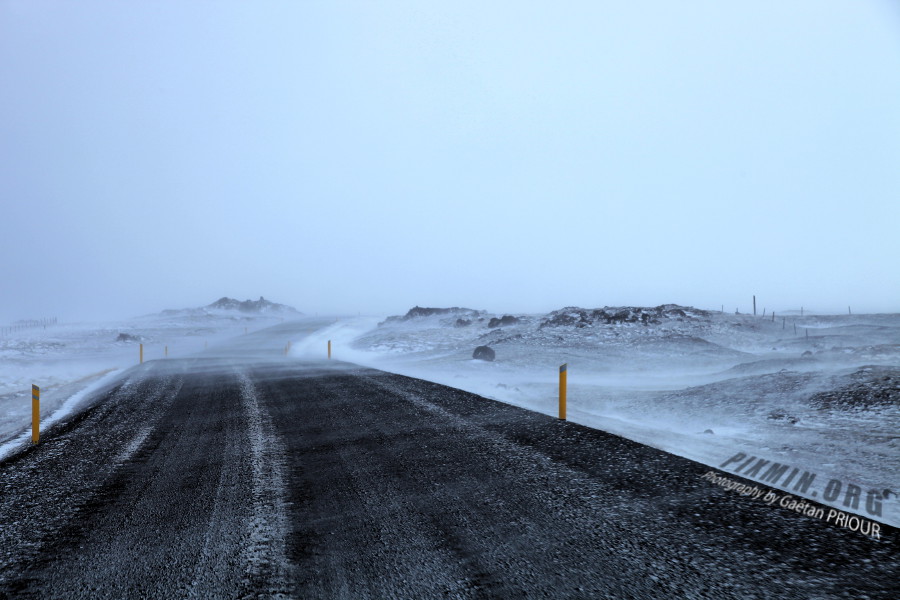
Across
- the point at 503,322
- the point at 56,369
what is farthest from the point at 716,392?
the point at 503,322

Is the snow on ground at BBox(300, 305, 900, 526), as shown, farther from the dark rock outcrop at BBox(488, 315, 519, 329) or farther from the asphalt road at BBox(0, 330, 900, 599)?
the dark rock outcrop at BBox(488, 315, 519, 329)

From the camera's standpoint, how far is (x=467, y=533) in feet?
14.7

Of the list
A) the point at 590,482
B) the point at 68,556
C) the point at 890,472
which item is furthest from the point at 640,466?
the point at 68,556

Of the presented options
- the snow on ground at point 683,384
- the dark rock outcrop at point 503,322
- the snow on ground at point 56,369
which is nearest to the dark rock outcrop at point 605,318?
the snow on ground at point 683,384

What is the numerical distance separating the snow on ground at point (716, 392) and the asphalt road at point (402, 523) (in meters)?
1.49

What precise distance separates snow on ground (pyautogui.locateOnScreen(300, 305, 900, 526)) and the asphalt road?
4.90 ft

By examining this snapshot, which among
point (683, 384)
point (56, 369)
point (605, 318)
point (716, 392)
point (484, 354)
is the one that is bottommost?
point (56, 369)

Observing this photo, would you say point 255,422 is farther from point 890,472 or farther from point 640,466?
point 890,472

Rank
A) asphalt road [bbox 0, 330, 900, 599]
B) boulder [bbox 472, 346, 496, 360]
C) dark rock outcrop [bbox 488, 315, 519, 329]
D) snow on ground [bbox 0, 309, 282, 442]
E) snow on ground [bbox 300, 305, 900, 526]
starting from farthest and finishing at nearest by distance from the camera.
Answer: dark rock outcrop [bbox 488, 315, 519, 329] < boulder [bbox 472, 346, 496, 360] < snow on ground [bbox 0, 309, 282, 442] < snow on ground [bbox 300, 305, 900, 526] < asphalt road [bbox 0, 330, 900, 599]

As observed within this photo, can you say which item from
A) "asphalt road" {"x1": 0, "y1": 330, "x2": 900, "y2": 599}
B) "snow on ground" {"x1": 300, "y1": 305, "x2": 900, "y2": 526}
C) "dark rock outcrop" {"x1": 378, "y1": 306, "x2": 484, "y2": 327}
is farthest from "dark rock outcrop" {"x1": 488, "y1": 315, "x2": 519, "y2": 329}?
"asphalt road" {"x1": 0, "y1": 330, "x2": 900, "y2": 599}

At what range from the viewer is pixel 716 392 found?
590 inches

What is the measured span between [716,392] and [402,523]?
13.6m

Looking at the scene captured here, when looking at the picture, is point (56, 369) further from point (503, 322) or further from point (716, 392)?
point (503, 322)

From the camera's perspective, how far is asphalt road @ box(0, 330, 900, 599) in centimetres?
367
